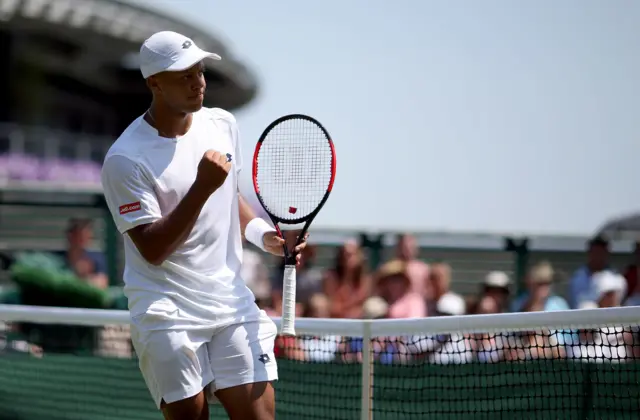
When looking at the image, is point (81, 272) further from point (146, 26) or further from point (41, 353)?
point (146, 26)

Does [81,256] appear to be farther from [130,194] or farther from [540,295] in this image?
[130,194]

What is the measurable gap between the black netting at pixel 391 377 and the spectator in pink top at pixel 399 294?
112cm

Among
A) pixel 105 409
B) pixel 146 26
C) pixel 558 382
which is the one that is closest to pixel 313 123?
pixel 558 382

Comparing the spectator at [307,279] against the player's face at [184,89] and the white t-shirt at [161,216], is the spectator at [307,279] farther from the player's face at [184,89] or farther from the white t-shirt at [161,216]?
the player's face at [184,89]

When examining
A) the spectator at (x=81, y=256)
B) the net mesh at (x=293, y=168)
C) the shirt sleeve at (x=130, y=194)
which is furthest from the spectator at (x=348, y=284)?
the shirt sleeve at (x=130, y=194)

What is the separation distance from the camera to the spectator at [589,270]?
8984mm

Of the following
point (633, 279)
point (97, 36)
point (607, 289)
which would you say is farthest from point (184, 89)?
point (97, 36)

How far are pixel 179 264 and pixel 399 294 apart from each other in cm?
464

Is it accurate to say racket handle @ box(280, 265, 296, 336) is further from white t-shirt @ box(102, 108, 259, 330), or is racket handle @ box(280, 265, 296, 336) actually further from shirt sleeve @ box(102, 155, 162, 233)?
shirt sleeve @ box(102, 155, 162, 233)

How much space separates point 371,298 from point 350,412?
259 cm

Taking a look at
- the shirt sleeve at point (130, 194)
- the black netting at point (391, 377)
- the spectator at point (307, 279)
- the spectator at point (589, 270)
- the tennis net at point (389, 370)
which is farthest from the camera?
the spectator at point (307, 279)

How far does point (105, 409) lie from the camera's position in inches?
310

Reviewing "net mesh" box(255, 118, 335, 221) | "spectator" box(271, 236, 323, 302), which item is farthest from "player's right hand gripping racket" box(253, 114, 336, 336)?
"spectator" box(271, 236, 323, 302)

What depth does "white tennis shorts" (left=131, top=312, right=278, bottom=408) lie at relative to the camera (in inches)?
169
